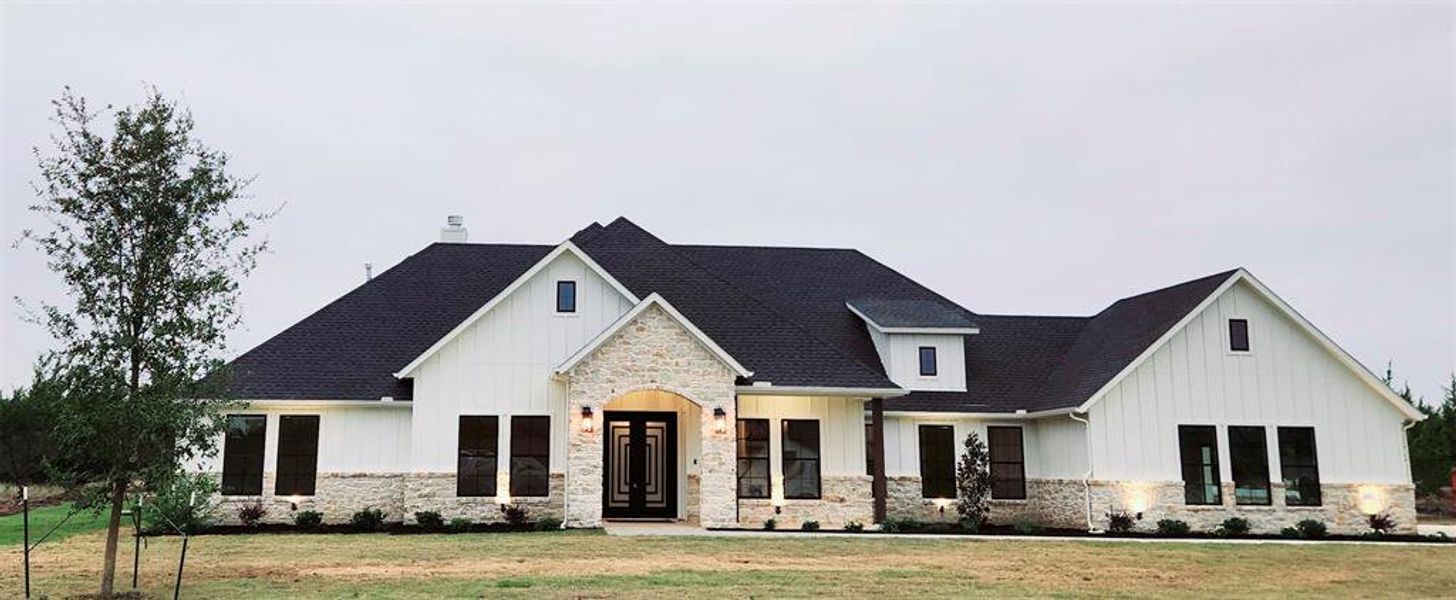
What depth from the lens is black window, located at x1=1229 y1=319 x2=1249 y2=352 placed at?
22.2m

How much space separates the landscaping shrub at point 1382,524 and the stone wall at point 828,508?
9831mm

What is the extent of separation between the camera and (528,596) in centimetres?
1109

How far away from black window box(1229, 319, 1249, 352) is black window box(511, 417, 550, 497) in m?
14.1

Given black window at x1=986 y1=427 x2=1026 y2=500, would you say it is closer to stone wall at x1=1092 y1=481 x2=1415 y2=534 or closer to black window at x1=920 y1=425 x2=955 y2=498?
black window at x1=920 y1=425 x2=955 y2=498

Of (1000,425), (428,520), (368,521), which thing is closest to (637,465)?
(428,520)

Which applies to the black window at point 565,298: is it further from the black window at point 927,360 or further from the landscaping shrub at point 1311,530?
the landscaping shrub at point 1311,530

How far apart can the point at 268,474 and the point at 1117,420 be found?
55.7 ft

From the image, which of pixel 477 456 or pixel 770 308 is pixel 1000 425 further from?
pixel 477 456

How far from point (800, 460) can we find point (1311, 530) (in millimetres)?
9942

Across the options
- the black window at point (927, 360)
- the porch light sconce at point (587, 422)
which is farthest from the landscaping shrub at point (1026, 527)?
the porch light sconce at point (587, 422)

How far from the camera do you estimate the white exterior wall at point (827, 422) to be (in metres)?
22.1

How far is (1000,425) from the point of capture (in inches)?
950

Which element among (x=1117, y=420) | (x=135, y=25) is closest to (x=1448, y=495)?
(x=1117, y=420)

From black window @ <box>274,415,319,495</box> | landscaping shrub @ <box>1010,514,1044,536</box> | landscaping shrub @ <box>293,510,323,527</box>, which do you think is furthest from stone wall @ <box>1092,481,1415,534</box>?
black window @ <box>274,415,319,495</box>
